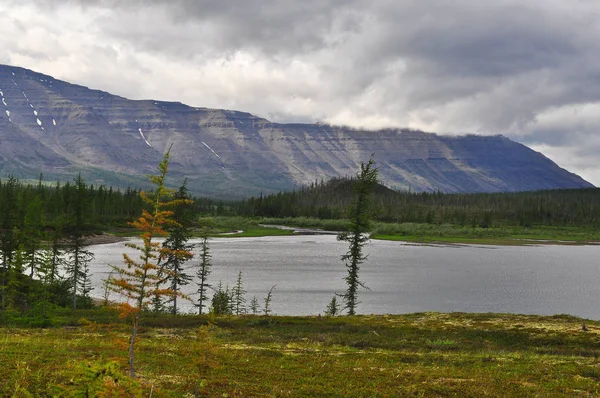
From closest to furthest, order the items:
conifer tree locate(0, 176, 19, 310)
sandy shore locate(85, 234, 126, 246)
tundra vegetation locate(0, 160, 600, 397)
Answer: tundra vegetation locate(0, 160, 600, 397) → conifer tree locate(0, 176, 19, 310) → sandy shore locate(85, 234, 126, 246)

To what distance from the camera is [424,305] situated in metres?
68.1

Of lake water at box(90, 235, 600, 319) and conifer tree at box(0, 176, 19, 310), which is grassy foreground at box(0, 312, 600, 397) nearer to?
conifer tree at box(0, 176, 19, 310)

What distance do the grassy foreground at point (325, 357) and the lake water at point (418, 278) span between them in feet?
77.2

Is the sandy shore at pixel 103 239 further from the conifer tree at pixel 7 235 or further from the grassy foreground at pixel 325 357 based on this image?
the grassy foreground at pixel 325 357

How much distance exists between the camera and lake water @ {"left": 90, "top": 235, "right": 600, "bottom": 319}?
67.9 meters

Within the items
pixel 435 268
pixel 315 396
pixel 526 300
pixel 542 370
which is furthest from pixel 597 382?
pixel 435 268

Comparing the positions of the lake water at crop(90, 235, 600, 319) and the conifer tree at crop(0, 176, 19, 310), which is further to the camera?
the lake water at crop(90, 235, 600, 319)

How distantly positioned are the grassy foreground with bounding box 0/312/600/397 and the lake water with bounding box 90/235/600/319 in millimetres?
23528

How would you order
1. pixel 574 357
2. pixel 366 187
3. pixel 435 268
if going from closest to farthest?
pixel 574 357
pixel 366 187
pixel 435 268

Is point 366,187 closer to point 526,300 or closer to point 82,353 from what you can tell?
point 526,300

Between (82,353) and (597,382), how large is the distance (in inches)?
908

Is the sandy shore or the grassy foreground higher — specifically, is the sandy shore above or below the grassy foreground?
below

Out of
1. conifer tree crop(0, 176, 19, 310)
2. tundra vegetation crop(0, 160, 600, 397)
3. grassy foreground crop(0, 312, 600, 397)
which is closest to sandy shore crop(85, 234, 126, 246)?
conifer tree crop(0, 176, 19, 310)

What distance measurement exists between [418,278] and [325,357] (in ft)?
230
